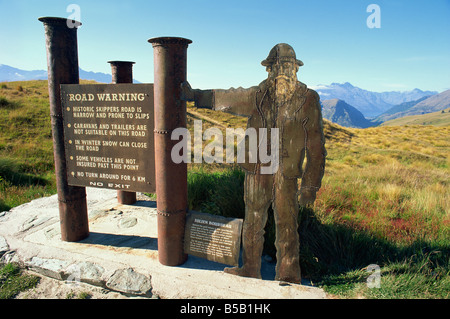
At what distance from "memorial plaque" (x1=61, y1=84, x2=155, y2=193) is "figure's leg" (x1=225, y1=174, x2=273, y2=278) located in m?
1.26

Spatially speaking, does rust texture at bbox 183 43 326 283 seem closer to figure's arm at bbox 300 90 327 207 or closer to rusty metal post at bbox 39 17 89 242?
figure's arm at bbox 300 90 327 207

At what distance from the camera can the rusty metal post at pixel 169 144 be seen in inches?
120

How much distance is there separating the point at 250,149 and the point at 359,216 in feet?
10.2

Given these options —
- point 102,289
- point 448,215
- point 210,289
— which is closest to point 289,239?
point 210,289

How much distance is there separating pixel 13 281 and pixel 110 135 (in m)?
2.06

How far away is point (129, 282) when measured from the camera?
10.2ft

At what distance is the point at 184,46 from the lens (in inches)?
121

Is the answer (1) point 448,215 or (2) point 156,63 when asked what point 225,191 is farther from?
(1) point 448,215

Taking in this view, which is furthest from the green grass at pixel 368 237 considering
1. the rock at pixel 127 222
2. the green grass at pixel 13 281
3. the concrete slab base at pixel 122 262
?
the green grass at pixel 13 281

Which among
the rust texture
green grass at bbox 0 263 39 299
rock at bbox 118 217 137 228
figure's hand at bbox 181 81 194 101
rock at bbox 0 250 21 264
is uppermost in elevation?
figure's hand at bbox 181 81 194 101

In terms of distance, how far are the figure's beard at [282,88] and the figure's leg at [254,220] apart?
33.5 inches

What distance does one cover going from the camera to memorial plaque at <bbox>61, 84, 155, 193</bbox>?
348 cm

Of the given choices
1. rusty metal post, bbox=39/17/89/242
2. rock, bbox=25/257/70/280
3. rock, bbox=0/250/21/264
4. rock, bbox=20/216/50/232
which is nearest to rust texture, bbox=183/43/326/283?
rusty metal post, bbox=39/17/89/242
